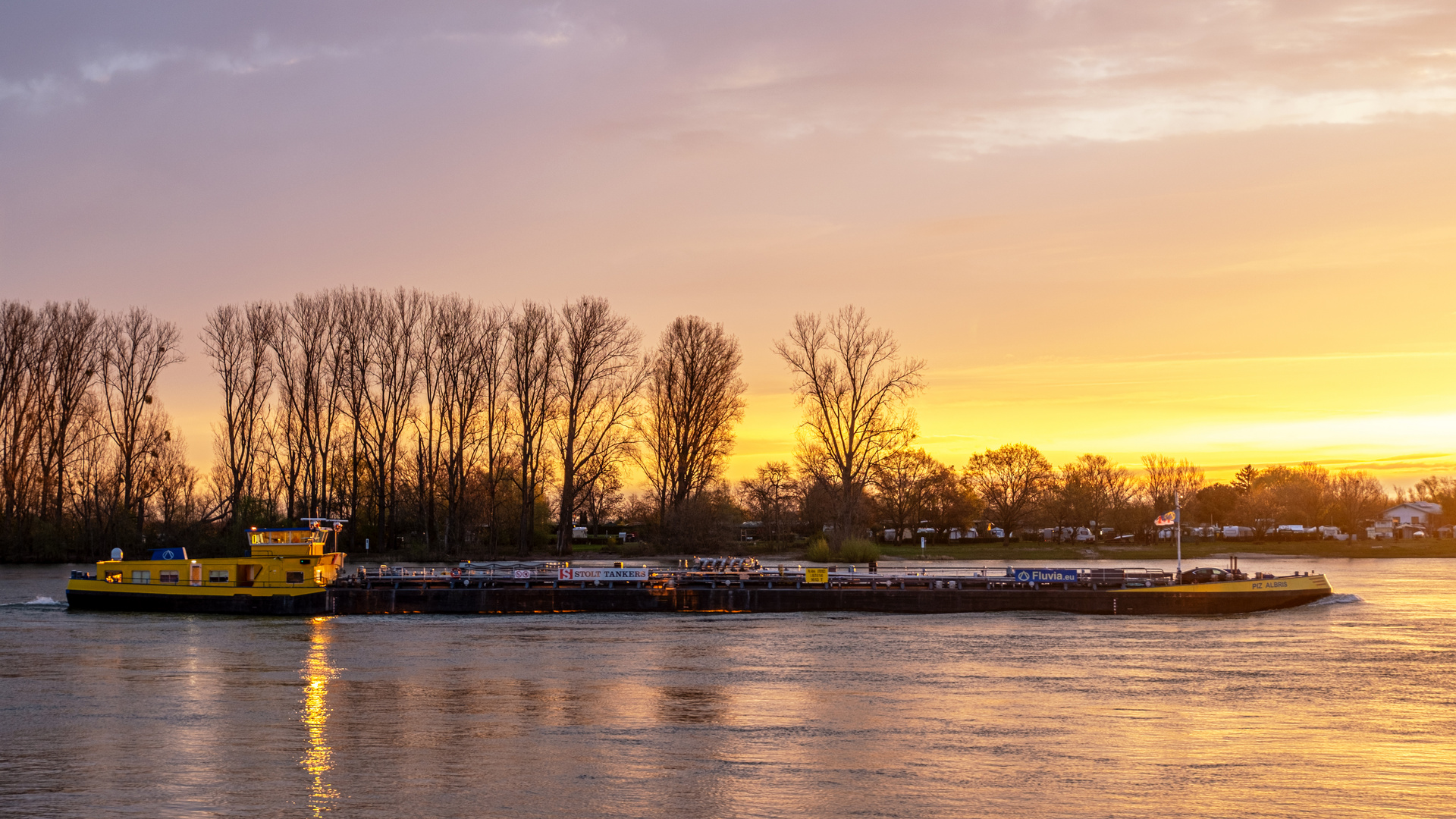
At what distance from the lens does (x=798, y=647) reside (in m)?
49.7

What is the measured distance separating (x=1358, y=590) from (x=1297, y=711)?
54002 millimetres

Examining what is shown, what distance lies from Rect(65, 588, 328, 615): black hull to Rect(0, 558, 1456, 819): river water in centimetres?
949

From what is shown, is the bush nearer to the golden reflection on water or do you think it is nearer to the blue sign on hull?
the blue sign on hull

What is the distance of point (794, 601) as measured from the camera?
230 ft

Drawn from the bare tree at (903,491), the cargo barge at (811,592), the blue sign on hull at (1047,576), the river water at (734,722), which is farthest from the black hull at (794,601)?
the bare tree at (903,491)

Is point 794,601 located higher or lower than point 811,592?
lower

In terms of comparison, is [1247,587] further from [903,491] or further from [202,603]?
[903,491]

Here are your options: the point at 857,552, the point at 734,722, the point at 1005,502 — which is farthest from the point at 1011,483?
the point at 734,722

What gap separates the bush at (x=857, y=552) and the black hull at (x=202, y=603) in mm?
42658

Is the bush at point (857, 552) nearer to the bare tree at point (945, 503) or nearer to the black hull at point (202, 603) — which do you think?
the black hull at point (202, 603)

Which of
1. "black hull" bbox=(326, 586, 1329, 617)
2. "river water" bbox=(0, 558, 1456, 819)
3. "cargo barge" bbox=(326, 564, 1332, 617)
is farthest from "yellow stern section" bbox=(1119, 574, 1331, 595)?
"river water" bbox=(0, 558, 1456, 819)

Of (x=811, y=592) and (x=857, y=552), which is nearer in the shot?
(x=811, y=592)

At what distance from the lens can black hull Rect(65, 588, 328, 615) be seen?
67.3 metres

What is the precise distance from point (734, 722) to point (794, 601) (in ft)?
128
